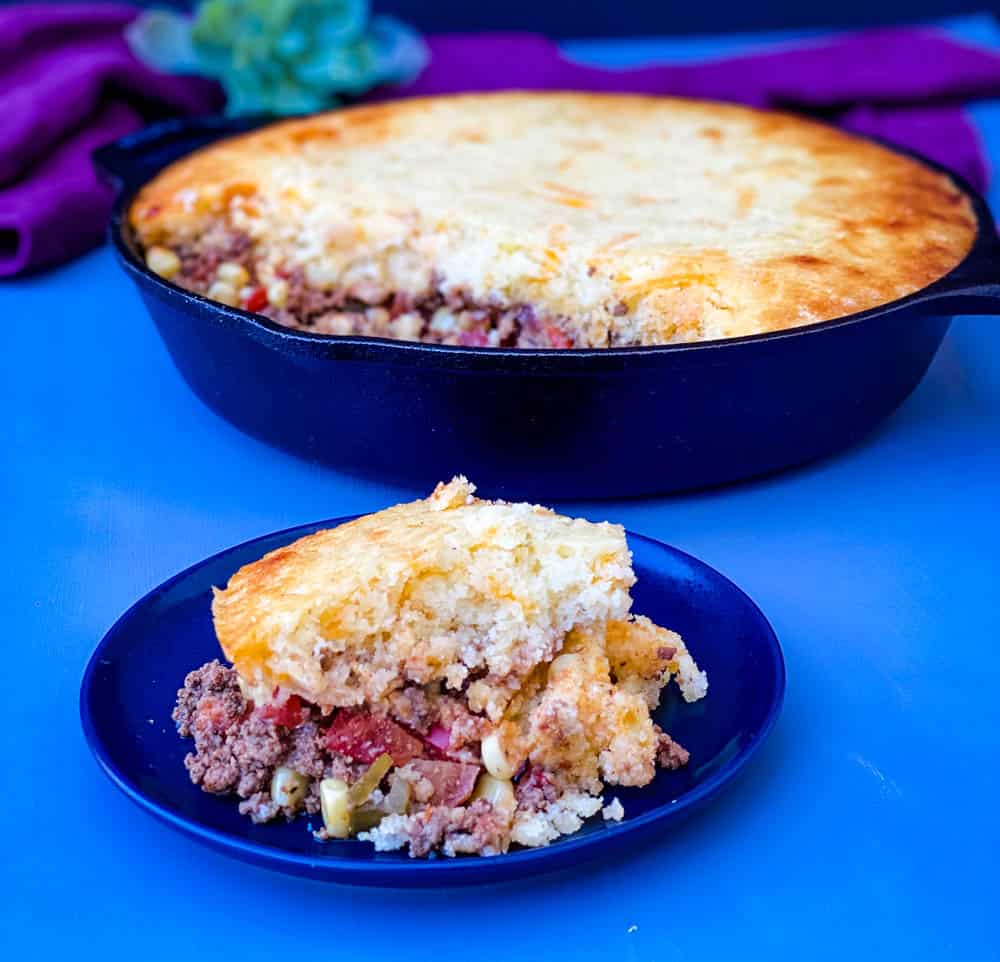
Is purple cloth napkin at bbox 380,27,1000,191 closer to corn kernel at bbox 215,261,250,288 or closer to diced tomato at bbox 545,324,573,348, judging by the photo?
corn kernel at bbox 215,261,250,288

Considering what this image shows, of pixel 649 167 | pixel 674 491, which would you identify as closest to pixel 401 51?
pixel 649 167

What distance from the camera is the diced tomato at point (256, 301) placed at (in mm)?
2617

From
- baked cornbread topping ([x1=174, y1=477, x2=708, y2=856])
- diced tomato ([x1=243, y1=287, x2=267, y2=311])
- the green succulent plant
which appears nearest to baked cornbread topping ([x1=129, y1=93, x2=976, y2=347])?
diced tomato ([x1=243, y1=287, x2=267, y2=311])

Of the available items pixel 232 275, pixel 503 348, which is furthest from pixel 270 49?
pixel 503 348

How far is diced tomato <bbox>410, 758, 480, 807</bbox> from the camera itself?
1.46 metres

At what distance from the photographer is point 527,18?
516cm

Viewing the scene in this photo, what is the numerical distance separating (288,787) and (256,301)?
1343 millimetres

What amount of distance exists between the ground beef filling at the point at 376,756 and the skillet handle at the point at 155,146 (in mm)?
1561

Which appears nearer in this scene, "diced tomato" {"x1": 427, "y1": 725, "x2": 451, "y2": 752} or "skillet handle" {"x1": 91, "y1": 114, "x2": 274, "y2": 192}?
"diced tomato" {"x1": 427, "y1": 725, "x2": 451, "y2": 752}

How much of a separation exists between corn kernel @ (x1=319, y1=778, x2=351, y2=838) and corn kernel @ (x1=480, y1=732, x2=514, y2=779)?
149 millimetres

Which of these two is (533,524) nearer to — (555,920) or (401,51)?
(555,920)

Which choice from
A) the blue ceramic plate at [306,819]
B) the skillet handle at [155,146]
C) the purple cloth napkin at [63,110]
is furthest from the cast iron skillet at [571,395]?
the purple cloth napkin at [63,110]

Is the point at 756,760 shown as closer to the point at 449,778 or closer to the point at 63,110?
the point at 449,778

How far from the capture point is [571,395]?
1987 millimetres
